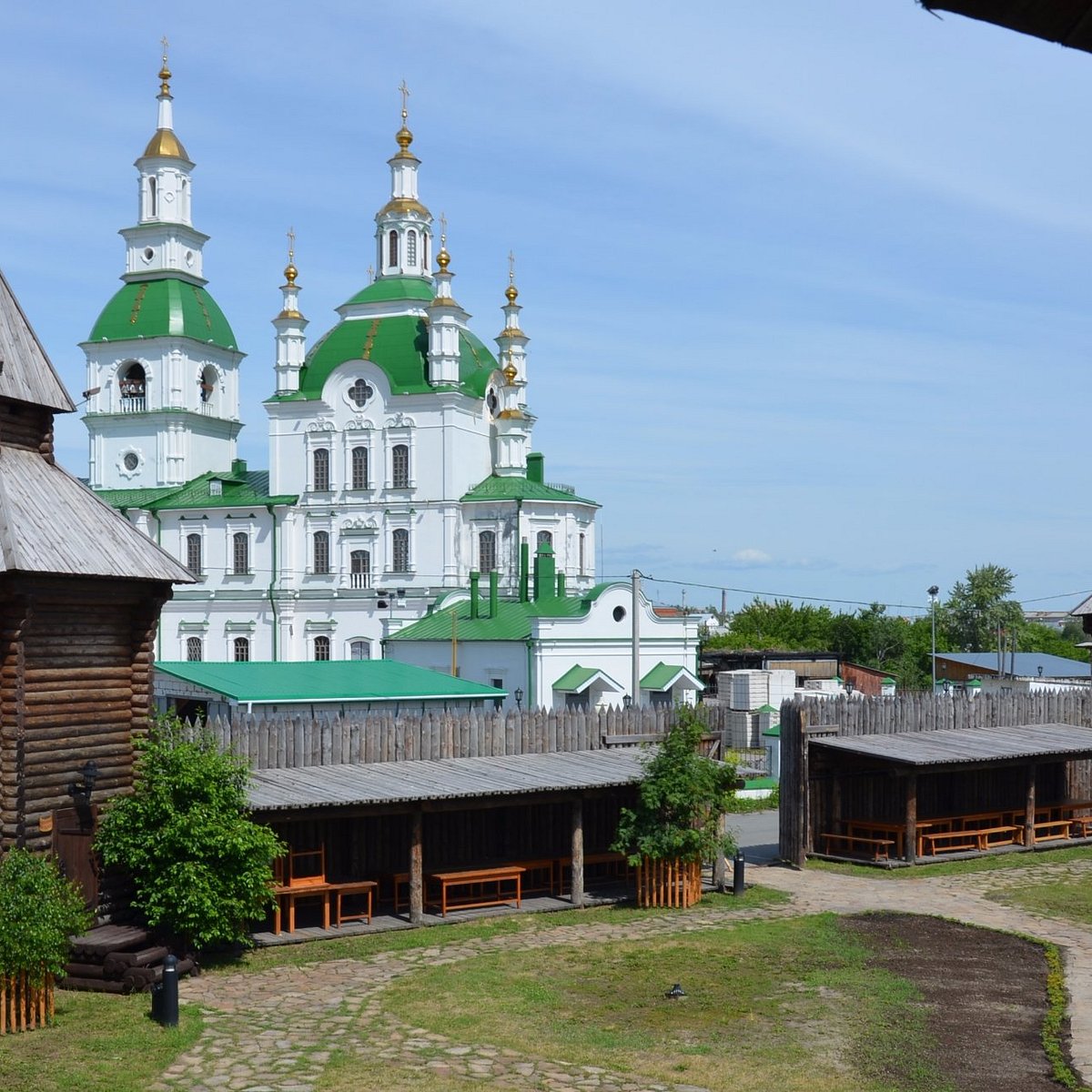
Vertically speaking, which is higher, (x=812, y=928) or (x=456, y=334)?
(x=456, y=334)

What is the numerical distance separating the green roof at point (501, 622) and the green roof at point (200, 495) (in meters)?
12.1

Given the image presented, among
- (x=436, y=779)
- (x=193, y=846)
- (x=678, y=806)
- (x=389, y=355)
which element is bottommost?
(x=678, y=806)

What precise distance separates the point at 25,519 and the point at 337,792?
5.01 meters

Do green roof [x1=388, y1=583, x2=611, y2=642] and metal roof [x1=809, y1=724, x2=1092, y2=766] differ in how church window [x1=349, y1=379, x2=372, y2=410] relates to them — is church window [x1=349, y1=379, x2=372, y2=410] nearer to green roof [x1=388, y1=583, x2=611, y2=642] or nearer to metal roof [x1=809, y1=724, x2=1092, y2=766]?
green roof [x1=388, y1=583, x2=611, y2=642]

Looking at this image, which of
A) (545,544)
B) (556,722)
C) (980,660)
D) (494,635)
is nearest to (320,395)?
(545,544)

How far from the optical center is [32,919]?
1306 cm

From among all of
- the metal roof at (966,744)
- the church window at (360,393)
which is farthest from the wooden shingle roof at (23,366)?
the church window at (360,393)

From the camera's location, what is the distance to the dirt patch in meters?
12.3

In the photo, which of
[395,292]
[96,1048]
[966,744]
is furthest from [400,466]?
[96,1048]

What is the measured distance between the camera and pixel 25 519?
627 inches

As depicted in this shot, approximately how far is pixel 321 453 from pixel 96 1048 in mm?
48761

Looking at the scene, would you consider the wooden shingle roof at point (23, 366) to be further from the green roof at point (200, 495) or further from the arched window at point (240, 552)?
the arched window at point (240, 552)

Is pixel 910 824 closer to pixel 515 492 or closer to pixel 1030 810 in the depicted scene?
pixel 1030 810

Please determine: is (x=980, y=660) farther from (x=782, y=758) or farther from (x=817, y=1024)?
(x=817, y=1024)
